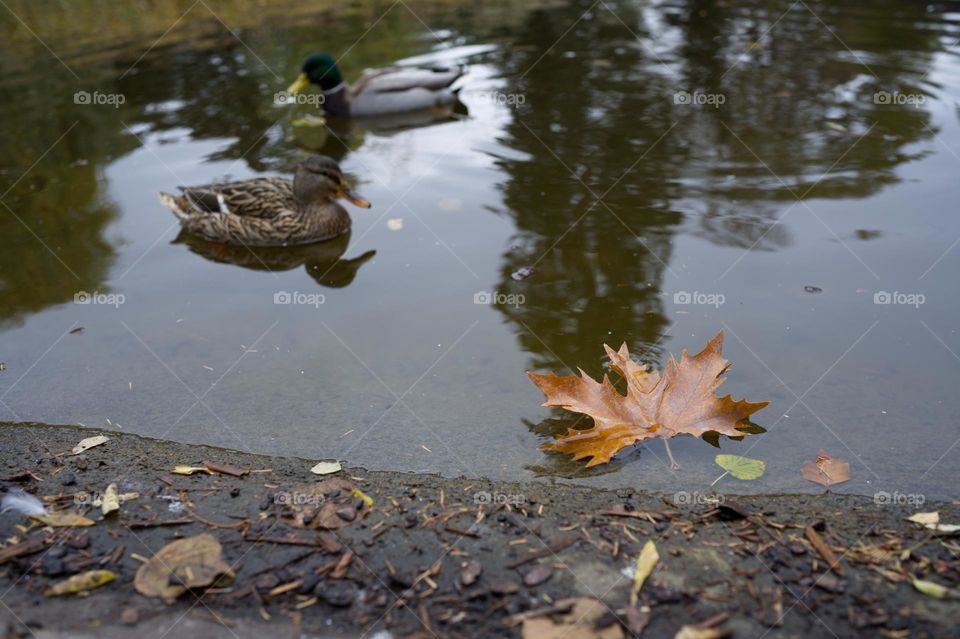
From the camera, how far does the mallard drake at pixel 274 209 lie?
6.42 m

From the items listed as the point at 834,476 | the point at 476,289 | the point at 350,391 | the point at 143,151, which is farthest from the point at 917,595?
the point at 143,151

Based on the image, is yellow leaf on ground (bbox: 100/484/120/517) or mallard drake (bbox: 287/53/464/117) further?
mallard drake (bbox: 287/53/464/117)

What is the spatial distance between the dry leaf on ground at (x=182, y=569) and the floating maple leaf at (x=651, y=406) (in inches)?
62.1

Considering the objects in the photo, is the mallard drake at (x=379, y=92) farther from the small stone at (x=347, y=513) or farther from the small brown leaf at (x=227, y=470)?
the small stone at (x=347, y=513)

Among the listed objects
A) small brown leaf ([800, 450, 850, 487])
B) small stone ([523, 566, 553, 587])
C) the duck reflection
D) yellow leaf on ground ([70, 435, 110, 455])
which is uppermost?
small stone ([523, 566, 553, 587])

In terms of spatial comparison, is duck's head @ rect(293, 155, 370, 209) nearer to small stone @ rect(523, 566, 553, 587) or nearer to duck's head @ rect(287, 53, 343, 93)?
duck's head @ rect(287, 53, 343, 93)

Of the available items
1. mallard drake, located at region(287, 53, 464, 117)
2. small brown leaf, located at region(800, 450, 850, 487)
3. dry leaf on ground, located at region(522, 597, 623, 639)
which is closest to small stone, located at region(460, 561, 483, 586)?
dry leaf on ground, located at region(522, 597, 623, 639)

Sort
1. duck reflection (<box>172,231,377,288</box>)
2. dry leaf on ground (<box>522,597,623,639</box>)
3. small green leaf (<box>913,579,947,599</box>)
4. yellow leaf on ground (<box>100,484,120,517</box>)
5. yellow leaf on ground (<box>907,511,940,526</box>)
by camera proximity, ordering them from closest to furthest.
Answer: dry leaf on ground (<box>522,597,623,639</box>)
small green leaf (<box>913,579,947,599</box>)
yellow leaf on ground (<box>907,511,940,526</box>)
yellow leaf on ground (<box>100,484,120,517</box>)
duck reflection (<box>172,231,377,288</box>)

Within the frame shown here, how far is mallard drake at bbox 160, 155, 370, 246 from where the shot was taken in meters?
6.42

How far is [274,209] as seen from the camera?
21.3 ft

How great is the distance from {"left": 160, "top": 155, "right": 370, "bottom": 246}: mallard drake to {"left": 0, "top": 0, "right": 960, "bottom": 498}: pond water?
16 centimetres

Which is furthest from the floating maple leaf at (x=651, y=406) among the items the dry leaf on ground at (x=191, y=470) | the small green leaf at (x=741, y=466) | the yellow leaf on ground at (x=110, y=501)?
the yellow leaf on ground at (x=110, y=501)

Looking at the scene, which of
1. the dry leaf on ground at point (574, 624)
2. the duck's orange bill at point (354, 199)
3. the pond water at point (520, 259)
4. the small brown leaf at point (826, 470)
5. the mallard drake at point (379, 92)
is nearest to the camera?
the dry leaf on ground at point (574, 624)

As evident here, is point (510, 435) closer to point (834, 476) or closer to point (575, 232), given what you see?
point (834, 476)
